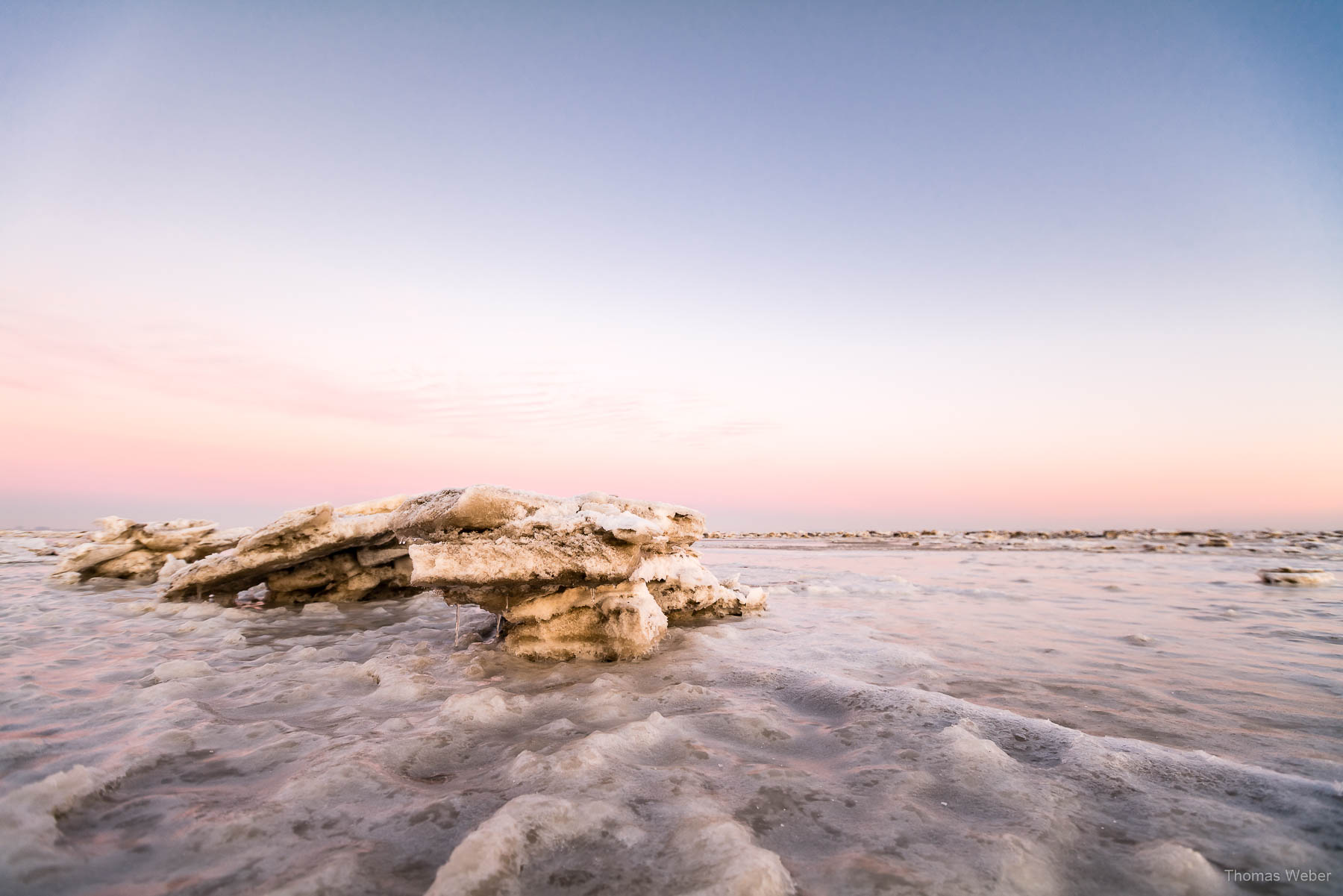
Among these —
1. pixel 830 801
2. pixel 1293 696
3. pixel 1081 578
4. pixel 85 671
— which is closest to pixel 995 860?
pixel 830 801

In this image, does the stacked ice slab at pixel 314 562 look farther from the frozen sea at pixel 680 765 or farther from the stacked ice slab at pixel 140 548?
the stacked ice slab at pixel 140 548

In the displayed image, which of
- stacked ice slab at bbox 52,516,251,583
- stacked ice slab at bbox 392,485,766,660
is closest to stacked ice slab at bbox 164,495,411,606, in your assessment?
stacked ice slab at bbox 52,516,251,583

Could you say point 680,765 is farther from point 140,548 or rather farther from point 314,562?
point 140,548

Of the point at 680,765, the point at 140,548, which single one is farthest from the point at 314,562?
the point at 680,765

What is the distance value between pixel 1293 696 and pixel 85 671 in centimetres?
965

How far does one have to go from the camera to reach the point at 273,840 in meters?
2.19

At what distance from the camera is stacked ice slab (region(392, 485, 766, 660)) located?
5188 mm

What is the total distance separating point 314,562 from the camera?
30.5ft

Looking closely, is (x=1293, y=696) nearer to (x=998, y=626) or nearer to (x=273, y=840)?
(x=998, y=626)

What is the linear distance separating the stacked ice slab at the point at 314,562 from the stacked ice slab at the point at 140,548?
7.46 feet

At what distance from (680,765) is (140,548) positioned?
46.3 ft

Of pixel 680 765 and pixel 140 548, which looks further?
pixel 140 548

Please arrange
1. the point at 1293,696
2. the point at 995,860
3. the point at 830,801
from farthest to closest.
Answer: the point at 1293,696 → the point at 830,801 → the point at 995,860

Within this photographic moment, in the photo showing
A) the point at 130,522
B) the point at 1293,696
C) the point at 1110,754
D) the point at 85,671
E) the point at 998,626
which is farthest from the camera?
the point at 130,522
